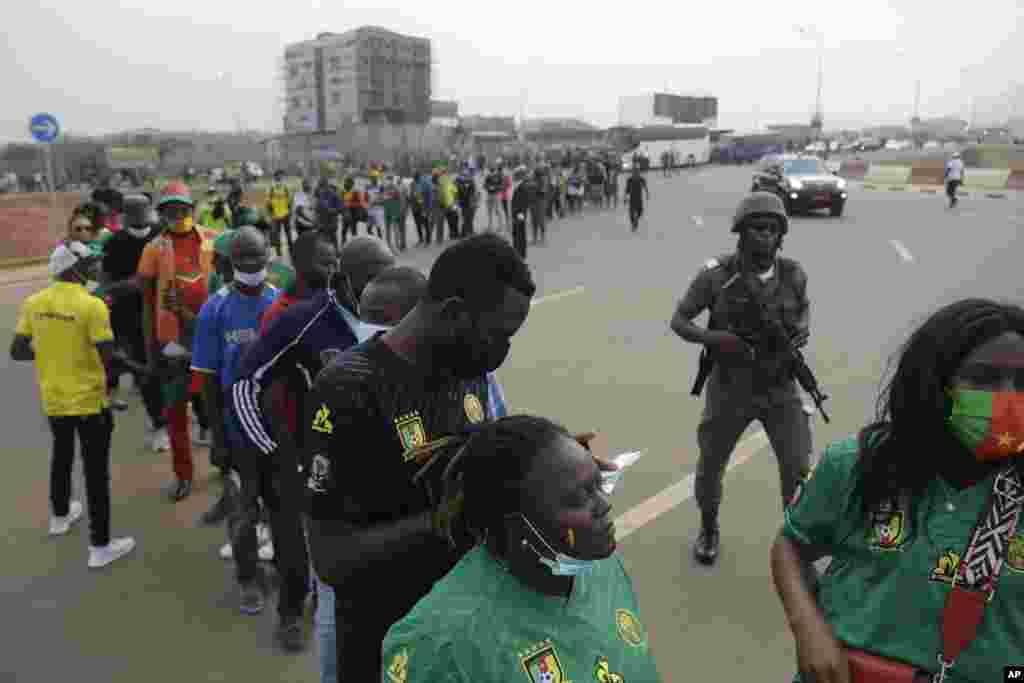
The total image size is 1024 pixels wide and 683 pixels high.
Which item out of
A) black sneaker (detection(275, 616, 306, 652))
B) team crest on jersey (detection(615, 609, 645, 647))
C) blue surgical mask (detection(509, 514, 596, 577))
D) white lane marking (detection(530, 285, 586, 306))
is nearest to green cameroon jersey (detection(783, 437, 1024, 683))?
team crest on jersey (detection(615, 609, 645, 647))

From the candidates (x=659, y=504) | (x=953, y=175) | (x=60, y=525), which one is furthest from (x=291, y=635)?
(x=953, y=175)

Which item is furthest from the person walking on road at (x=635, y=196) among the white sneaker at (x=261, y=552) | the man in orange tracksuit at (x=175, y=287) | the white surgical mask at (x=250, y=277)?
the white sneaker at (x=261, y=552)

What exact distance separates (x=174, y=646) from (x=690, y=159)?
53706 mm

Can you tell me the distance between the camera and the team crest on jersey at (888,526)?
1778mm

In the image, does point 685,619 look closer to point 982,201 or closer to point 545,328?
point 545,328

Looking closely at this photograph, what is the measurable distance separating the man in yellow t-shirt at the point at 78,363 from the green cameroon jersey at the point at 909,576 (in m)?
3.86

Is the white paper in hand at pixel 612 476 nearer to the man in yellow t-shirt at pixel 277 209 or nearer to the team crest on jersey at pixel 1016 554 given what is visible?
the team crest on jersey at pixel 1016 554

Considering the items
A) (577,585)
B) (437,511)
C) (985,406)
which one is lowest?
(577,585)

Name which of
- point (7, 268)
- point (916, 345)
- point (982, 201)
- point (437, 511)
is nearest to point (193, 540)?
point (437, 511)

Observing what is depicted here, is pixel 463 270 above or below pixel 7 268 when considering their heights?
above

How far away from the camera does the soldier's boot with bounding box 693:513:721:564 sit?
4.22 m

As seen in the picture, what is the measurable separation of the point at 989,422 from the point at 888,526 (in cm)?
32

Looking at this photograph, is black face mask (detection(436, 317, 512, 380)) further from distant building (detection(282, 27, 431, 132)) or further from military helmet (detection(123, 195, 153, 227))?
distant building (detection(282, 27, 431, 132))

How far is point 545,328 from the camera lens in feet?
31.0
